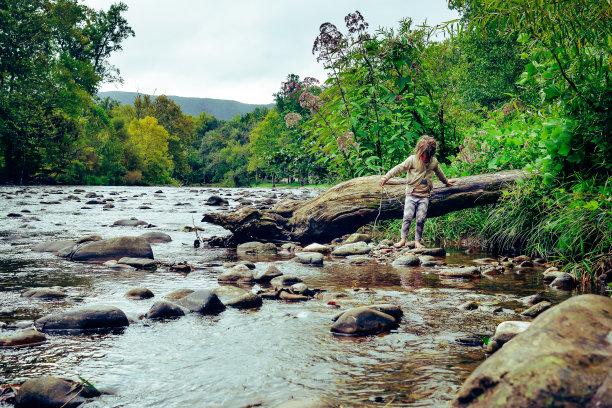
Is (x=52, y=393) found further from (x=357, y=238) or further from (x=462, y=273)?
(x=357, y=238)

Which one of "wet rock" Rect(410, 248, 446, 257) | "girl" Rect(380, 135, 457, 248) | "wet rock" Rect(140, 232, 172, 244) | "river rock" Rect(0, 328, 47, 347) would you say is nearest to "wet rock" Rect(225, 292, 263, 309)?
"river rock" Rect(0, 328, 47, 347)

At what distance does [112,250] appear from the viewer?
7121mm

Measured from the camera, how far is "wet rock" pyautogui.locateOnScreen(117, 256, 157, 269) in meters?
6.52

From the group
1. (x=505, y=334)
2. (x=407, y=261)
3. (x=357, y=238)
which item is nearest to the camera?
(x=505, y=334)

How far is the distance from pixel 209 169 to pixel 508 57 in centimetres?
7573

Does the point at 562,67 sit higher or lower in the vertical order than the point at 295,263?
higher

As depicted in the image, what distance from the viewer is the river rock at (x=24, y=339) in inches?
121

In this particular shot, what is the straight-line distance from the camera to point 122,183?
53.2 m

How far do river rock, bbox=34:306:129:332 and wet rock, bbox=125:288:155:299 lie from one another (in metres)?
0.91

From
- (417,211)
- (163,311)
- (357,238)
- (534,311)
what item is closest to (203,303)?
(163,311)

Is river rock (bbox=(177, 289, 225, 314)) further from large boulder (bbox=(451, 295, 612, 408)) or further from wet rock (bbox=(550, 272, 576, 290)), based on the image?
wet rock (bbox=(550, 272, 576, 290))

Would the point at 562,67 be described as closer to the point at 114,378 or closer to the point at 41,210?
the point at 114,378

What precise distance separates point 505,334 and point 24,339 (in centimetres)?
323

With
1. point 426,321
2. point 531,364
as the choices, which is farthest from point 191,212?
point 531,364
